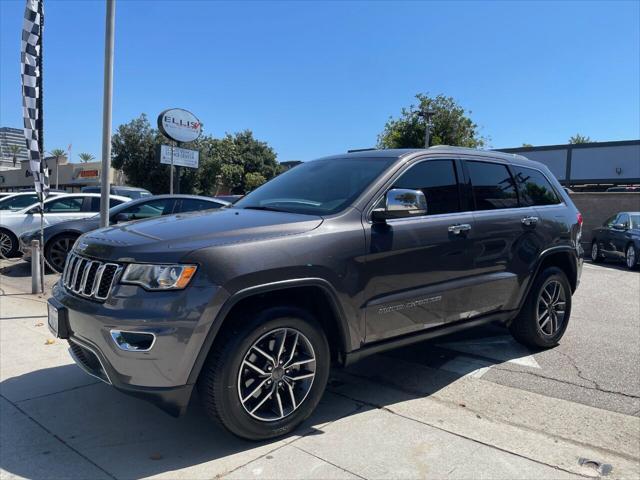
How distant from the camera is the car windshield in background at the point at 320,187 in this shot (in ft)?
12.3

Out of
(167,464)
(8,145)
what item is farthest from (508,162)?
(8,145)

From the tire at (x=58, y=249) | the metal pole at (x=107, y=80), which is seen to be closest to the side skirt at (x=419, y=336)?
the metal pole at (x=107, y=80)

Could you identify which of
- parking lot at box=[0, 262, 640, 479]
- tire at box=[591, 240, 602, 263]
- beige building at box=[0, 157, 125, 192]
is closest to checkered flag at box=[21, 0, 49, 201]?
parking lot at box=[0, 262, 640, 479]

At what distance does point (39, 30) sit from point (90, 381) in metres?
5.20

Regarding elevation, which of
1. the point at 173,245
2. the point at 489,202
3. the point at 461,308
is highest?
the point at 489,202

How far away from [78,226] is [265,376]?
721 centimetres

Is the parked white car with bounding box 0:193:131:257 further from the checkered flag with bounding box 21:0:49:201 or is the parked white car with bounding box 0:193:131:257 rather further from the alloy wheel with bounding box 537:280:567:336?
the alloy wheel with bounding box 537:280:567:336

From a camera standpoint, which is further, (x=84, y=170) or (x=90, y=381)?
(x=84, y=170)

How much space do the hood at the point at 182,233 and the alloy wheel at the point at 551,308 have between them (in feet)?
9.25

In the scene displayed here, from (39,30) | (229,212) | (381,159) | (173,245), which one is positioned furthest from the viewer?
(39,30)

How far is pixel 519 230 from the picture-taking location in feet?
15.2

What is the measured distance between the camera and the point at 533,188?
516 cm

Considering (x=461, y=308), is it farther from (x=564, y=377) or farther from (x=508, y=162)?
(x=508, y=162)

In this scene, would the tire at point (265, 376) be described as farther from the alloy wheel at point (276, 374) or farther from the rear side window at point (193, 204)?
the rear side window at point (193, 204)
